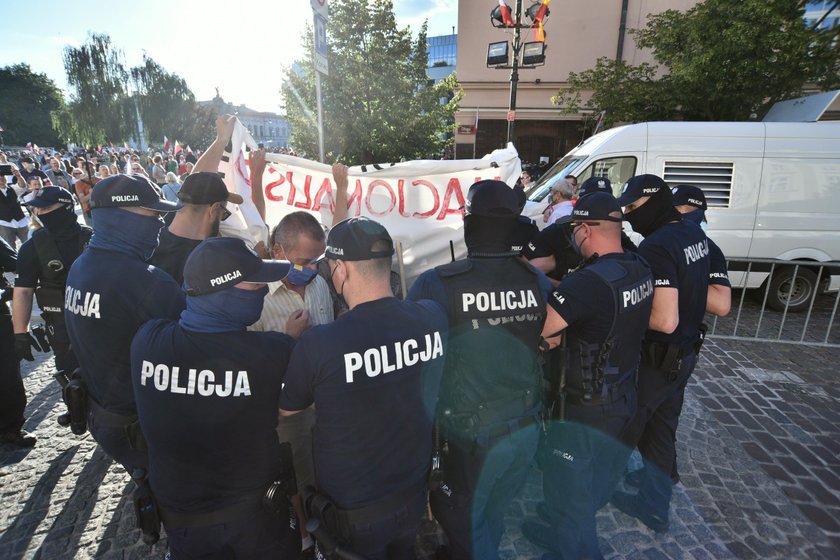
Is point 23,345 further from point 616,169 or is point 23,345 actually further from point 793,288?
point 793,288

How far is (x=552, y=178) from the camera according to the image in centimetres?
740

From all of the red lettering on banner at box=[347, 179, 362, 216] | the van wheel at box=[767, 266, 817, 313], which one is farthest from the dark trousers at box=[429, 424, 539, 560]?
the van wheel at box=[767, 266, 817, 313]

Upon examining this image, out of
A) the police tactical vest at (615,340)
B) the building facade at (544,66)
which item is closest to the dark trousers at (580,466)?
the police tactical vest at (615,340)

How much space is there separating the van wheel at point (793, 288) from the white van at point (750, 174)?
0.78 ft

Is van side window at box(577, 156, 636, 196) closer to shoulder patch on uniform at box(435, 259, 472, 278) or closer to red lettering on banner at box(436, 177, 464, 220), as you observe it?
red lettering on banner at box(436, 177, 464, 220)

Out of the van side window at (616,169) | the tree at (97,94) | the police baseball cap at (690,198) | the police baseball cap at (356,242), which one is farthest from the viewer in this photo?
the tree at (97,94)

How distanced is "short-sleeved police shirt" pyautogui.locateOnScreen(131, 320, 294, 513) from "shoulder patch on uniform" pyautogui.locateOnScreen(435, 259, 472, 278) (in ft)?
2.68

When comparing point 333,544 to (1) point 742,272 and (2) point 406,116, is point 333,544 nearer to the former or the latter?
(1) point 742,272

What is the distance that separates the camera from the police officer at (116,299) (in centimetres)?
226

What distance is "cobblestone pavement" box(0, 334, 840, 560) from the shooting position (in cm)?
288

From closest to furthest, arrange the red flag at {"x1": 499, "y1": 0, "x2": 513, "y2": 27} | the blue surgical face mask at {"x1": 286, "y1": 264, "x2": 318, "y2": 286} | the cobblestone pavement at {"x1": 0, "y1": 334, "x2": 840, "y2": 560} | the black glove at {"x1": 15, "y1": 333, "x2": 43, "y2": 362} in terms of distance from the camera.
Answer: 1. the blue surgical face mask at {"x1": 286, "y1": 264, "x2": 318, "y2": 286}
2. the cobblestone pavement at {"x1": 0, "y1": 334, "x2": 840, "y2": 560}
3. the black glove at {"x1": 15, "y1": 333, "x2": 43, "y2": 362}
4. the red flag at {"x1": 499, "y1": 0, "x2": 513, "y2": 27}

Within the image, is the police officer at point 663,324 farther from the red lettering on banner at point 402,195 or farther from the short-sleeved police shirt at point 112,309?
the short-sleeved police shirt at point 112,309

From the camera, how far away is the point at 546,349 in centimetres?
251

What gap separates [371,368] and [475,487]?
40.4 inches
